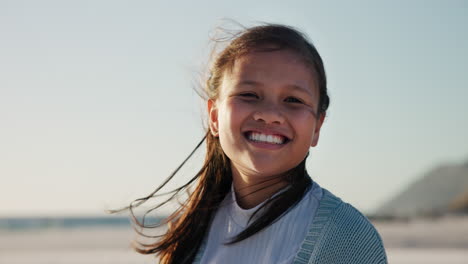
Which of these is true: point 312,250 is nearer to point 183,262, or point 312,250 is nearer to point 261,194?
point 261,194

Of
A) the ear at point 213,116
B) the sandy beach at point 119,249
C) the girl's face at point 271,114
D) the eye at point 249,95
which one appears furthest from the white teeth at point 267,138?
the sandy beach at point 119,249

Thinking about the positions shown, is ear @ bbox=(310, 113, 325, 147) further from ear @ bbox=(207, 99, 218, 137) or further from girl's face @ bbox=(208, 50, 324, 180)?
ear @ bbox=(207, 99, 218, 137)

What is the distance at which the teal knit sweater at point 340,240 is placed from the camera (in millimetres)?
2172

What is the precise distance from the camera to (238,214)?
100 inches

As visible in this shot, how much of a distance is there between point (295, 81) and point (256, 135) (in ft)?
0.81

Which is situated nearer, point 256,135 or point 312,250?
point 312,250

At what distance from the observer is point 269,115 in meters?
2.34

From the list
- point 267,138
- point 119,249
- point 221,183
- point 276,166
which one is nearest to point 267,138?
point 267,138

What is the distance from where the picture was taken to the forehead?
2371 mm

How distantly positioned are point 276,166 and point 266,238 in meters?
0.27

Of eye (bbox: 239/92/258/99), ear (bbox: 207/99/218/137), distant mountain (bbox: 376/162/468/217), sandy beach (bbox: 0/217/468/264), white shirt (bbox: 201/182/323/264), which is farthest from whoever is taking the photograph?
distant mountain (bbox: 376/162/468/217)

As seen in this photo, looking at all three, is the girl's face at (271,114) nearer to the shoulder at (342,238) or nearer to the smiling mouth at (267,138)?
the smiling mouth at (267,138)

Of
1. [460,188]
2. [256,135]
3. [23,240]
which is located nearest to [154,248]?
[256,135]

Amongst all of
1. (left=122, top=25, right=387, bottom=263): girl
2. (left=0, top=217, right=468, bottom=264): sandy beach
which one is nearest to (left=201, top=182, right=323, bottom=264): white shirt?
(left=122, top=25, right=387, bottom=263): girl
